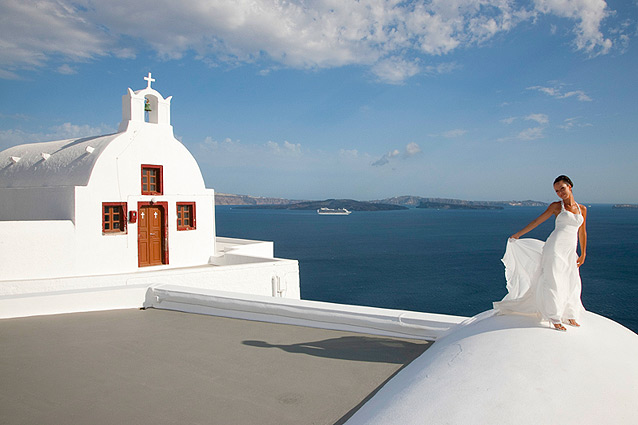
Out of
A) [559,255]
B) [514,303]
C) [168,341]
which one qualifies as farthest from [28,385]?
[559,255]

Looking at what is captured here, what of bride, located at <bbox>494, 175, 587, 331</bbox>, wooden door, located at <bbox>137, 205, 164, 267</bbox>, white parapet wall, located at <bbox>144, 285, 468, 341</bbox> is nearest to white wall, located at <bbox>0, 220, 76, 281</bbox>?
wooden door, located at <bbox>137, 205, 164, 267</bbox>

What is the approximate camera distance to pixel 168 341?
5309 millimetres

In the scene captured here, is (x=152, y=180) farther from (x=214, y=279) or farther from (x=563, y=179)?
(x=563, y=179)

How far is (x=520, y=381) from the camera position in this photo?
2.93 meters

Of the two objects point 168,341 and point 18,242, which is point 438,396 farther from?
point 18,242

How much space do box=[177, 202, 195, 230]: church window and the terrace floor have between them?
317 inches

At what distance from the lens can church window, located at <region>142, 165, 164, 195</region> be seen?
13.3 metres

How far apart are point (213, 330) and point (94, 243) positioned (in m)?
7.76

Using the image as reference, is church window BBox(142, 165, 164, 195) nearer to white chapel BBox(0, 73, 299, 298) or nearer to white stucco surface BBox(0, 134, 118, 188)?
white chapel BBox(0, 73, 299, 298)

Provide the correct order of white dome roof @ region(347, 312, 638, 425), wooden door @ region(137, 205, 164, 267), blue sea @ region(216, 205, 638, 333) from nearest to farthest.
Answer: white dome roof @ region(347, 312, 638, 425), wooden door @ region(137, 205, 164, 267), blue sea @ region(216, 205, 638, 333)

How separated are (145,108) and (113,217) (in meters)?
3.63

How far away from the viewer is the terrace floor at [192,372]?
3459mm

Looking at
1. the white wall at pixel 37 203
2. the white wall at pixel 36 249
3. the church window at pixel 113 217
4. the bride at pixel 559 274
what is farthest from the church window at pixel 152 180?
the bride at pixel 559 274

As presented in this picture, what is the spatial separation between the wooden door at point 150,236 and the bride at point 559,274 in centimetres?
1101
